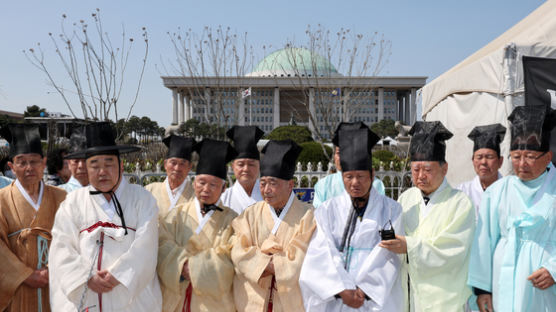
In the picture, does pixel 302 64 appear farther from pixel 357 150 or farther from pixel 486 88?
pixel 357 150

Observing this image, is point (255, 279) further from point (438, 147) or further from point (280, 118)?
point (280, 118)

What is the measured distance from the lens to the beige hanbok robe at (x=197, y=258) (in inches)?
129

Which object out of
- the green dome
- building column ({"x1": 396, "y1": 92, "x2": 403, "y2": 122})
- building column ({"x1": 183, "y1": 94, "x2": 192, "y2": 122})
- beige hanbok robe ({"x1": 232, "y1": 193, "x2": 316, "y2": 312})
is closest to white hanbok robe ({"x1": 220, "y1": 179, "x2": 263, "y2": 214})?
beige hanbok robe ({"x1": 232, "y1": 193, "x2": 316, "y2": 312})

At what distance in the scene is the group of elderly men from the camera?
3.08m

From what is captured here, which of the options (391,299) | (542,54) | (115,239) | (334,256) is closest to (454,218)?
(391,299)


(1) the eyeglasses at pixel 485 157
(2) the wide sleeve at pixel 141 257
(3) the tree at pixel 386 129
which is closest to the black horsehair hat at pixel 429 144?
(1) the eyeglasses at pixel 485 157

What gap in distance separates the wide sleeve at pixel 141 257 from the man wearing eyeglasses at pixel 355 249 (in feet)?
3.78

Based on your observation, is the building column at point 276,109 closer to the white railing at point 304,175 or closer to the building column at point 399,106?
the building column at point 399,106

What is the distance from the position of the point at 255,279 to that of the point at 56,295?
1.50 meters

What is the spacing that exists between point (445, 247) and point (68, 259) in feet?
9.16

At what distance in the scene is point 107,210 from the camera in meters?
3.19

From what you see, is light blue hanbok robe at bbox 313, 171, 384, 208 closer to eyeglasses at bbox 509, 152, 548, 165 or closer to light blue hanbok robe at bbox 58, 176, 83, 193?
eyeglasses at bbox 509, 152, 548, 165

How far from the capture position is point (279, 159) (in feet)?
11.2

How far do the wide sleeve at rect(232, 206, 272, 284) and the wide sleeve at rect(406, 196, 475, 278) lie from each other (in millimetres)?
1101
